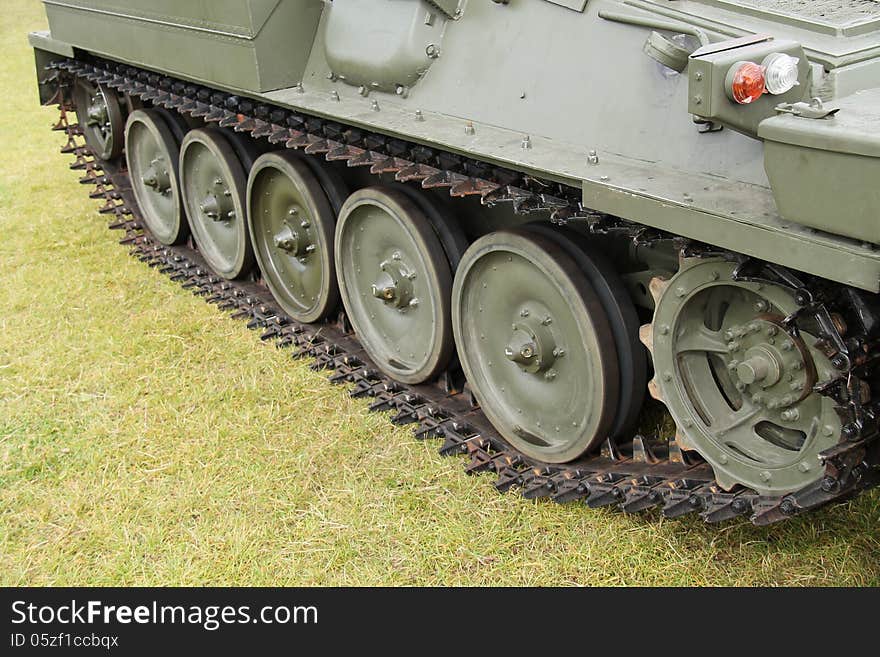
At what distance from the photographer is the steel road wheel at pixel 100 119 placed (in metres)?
8.67

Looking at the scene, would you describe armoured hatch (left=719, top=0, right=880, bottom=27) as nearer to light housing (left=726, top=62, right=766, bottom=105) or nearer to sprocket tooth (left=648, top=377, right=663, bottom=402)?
light housing (left=726, top=62, right=766, bottom=105)

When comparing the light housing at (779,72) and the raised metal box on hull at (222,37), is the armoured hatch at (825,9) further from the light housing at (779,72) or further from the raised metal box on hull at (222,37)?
the raised metal box on hull at (222,37)

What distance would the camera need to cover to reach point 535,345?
4.70 m

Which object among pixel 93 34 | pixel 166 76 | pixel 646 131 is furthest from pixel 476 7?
pixel 93 34

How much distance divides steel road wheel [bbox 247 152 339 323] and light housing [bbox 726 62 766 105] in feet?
10.8

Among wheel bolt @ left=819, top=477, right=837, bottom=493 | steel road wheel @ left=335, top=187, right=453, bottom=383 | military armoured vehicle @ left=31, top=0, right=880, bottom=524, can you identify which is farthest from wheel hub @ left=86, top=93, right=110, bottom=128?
wheel bolt @ left=819, top=477, right=837, bottom=493

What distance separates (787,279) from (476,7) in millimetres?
2133

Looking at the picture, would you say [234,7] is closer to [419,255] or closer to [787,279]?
[419,255]

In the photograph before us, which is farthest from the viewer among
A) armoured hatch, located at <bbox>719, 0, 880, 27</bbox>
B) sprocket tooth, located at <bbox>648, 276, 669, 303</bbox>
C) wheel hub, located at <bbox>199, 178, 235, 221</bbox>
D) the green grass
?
wheel hub, located at <bbox>199, 178, 235, 221</bbox>

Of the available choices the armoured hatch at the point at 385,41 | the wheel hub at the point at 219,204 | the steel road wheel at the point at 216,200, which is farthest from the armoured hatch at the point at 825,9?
the wheel hub at the point at 219,204

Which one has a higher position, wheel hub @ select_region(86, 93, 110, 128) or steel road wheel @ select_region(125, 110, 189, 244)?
wheel hub @ select_region(86, 93, 110, 128)

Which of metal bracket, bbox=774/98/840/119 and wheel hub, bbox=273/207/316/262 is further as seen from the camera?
wheel hub, bbox=273/207/316/262

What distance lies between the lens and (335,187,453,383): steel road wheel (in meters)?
5.28

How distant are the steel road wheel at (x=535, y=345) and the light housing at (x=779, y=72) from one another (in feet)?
4.29
